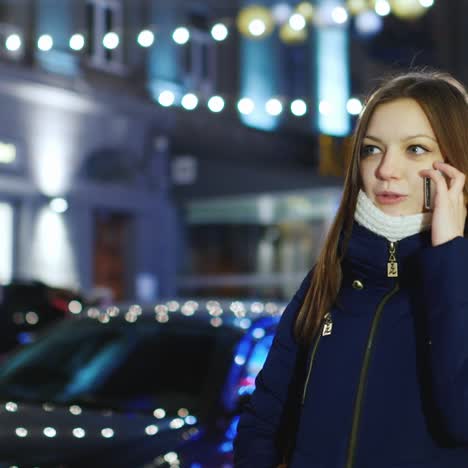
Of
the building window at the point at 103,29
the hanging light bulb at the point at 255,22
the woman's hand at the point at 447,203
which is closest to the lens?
the woman's hand at the point at 447,203

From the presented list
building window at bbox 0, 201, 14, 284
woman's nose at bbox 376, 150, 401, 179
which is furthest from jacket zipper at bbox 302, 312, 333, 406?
building window at bbox 0, 201, 14, 284

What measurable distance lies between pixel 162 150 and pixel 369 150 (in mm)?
18078

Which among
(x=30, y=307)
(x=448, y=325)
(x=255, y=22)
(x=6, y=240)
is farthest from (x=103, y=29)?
(x=448, y=325)

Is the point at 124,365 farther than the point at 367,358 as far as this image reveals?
Yes

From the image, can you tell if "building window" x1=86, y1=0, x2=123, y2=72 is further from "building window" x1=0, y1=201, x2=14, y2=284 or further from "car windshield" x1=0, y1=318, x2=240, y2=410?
"car windshield" x1=0, y1=318, x2=240, y2=410

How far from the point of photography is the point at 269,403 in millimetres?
2305

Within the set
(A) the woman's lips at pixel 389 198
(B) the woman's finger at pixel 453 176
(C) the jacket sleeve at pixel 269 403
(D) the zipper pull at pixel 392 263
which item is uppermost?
(B) the woman's finger at pixel 453 176

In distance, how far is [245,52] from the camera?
847 inches

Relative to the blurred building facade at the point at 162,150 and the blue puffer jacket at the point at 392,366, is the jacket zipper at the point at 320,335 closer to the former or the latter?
the blue puffer jacket at the point at 392,366

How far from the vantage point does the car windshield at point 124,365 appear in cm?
481

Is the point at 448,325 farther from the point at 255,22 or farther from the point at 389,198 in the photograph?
the point at 255,22

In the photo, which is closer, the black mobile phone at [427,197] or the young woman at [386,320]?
the young woman at [386,320]

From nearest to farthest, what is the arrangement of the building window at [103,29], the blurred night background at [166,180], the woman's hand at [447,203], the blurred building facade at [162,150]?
the woman's hand at [447,203]
the blurred night background at [166,180]
the blurred building facade at [162,150]
the building window at [103,29]

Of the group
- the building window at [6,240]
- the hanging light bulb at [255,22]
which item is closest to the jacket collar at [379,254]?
the hanging light bulb at [255,22]
